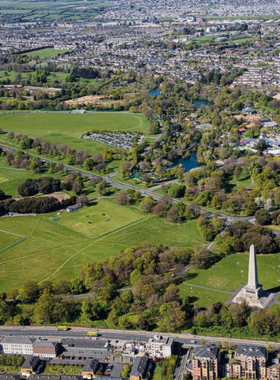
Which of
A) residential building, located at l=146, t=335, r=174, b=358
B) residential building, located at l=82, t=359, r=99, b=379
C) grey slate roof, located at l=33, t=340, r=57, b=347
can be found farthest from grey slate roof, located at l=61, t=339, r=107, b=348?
residential building, located at l=146, t=335, r=174, b=358

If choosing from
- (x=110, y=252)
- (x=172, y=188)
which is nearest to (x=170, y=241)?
(x=110, y=252)

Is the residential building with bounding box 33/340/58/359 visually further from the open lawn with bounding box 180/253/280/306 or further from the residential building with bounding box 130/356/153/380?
the open lawn with bounding box 180/253/280/306

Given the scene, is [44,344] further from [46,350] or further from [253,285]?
[253,285]

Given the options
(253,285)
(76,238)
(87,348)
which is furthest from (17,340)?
(253,285)

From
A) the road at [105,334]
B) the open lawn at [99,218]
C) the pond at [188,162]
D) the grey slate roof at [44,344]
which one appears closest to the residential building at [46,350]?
the grey slate roof at [44,344]

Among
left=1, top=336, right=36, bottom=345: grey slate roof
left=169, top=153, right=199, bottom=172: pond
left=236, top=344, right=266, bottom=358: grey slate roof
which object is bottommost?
left=169, top=153, right=199, bottom=172: pond
